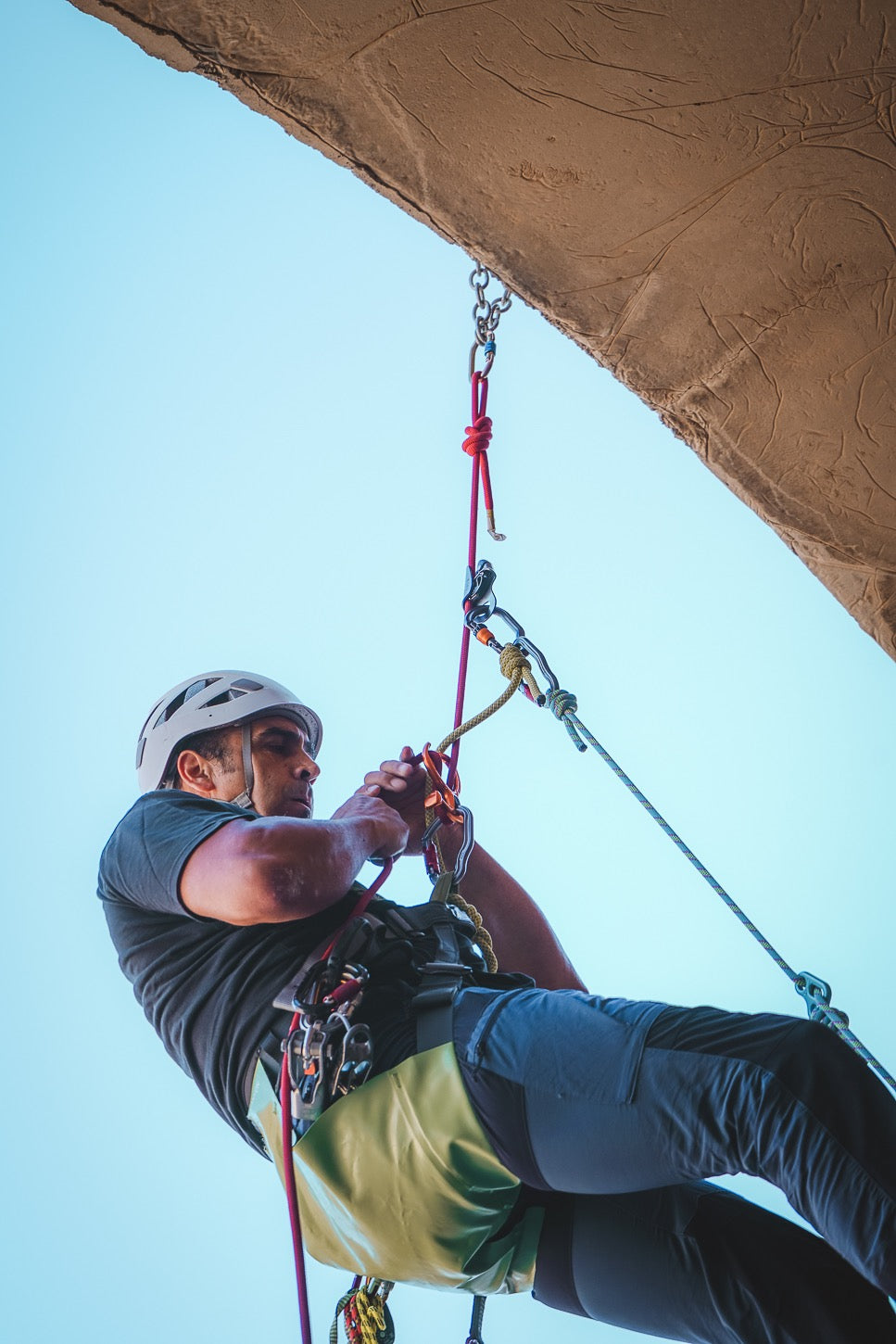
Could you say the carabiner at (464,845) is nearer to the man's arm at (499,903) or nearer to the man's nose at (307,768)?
the man's arm at (499,903)

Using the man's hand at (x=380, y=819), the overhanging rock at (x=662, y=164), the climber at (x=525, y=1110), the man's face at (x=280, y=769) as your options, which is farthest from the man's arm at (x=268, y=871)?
the overhanging rock at (x=662, y=164)

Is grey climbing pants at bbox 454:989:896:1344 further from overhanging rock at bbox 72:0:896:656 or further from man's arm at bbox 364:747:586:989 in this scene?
overhanging rock at bbox 72:0:896:656

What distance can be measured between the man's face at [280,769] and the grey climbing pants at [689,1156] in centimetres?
66

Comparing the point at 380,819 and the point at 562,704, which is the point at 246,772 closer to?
the point at 380,819

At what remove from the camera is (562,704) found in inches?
81.4

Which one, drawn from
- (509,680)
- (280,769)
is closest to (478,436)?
(509,680)

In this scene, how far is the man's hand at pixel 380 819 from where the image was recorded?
6.24 ft

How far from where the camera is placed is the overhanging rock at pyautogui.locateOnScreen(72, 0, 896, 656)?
1.64 meters

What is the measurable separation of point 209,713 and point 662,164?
1.30 m

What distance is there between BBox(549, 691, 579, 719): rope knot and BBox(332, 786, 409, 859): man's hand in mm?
341

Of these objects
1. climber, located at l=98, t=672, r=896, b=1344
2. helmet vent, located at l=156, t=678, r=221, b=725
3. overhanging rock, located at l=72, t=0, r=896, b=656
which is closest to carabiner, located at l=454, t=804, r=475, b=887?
climber, located at l=98, t=672, r=896, b=1344

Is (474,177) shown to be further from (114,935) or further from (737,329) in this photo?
(114,935)

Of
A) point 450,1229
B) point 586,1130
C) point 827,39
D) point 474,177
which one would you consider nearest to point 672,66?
point 827,39

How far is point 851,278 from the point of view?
1.91m
